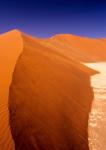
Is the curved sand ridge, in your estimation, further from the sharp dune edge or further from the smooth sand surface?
the smooth sand surface

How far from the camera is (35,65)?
13875 millimetres

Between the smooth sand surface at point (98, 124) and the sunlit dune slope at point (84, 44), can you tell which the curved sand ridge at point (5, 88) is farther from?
the sunlit dune slope at point (84, 44)

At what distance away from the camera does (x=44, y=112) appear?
911 centimetres

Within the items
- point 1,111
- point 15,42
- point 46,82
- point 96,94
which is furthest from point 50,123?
point 15,42

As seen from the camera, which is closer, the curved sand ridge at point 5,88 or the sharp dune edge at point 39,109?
the curved sand ridge at point 5,88

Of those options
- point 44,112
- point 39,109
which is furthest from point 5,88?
point 44,112

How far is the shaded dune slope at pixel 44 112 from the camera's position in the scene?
7742mm

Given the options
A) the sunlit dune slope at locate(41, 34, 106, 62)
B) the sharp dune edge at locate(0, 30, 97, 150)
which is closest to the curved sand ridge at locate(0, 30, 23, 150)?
the sharp dune edge at locate(0, 30, 97, 150)

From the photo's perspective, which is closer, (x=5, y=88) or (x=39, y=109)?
(x=39, y=109)

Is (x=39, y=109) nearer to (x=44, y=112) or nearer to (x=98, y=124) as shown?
(x=44, y=112)

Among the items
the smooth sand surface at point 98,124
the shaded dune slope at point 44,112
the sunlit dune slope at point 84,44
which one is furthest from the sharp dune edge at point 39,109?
the sunlit dune slope at point 84,44

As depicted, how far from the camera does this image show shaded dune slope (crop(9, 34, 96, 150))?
7742 millimetres

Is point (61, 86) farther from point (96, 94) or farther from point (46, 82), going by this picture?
point (96, 94)

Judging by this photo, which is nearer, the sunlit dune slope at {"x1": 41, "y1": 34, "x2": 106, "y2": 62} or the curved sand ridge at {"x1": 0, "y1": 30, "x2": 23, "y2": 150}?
the curved sand ridge at {"x1": 0, "y1": 30, "x2": 23, "y2": 150}
